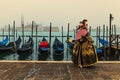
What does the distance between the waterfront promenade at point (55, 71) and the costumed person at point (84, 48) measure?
22 centimetres

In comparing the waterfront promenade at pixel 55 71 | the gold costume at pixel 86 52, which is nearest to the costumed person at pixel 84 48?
the gold costume at pixel 86 52

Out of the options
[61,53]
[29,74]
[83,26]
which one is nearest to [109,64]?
[83,26]

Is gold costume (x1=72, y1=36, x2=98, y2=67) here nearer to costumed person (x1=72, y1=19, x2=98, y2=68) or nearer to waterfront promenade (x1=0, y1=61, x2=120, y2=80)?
costumed person (x1=72, y1=19, x2=98, y2=68)

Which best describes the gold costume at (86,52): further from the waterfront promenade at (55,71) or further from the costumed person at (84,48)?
the waterfront promenade at (55,71)

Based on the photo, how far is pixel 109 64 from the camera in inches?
397

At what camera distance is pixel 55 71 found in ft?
28.2

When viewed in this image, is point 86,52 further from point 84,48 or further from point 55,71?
point 55,71

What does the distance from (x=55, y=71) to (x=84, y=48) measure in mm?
1321

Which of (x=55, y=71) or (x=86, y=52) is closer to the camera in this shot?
(x=55, y=71)

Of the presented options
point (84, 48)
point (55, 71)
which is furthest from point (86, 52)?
point (55, 71)

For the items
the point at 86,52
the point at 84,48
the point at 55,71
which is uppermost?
the point at 84,48

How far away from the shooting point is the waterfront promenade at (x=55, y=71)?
7.64m

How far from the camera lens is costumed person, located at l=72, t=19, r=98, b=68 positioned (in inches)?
369

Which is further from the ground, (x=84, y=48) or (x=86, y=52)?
(x=84, y=48)
